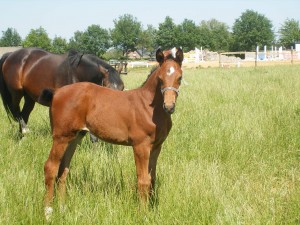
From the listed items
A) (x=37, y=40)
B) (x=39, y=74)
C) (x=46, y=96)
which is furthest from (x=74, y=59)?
(x=37, y=40)

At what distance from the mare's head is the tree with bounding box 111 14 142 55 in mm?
91041

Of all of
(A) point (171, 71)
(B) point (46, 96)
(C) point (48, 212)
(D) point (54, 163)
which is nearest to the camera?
(A) point (171, 71)

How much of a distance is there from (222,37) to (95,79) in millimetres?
82146

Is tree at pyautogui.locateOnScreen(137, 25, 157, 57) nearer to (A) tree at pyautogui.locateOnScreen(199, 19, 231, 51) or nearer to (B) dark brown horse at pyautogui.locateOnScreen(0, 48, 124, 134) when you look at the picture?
(A) tree at pyautogui.locateOnScreen(199, 19, 231, 51)

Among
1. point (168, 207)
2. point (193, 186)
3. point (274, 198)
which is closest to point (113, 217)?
point (168, 207)

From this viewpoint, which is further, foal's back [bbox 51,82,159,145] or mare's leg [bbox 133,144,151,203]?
foal's back [bbox 51,82,159,145]

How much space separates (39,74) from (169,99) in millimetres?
4238

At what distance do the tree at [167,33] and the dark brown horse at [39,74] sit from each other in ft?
234

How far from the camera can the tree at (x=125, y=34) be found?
94.1m

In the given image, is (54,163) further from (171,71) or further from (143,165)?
(171,71)

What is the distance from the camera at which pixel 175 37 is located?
77.9 m

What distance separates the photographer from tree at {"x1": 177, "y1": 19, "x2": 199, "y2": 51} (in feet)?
257

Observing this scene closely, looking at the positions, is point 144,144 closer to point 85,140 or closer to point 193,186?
point 193,186

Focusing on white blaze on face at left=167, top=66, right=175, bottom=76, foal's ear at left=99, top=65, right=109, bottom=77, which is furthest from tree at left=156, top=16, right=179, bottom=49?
white blaze on face at left=167, top=66, right=175, bottom=76
